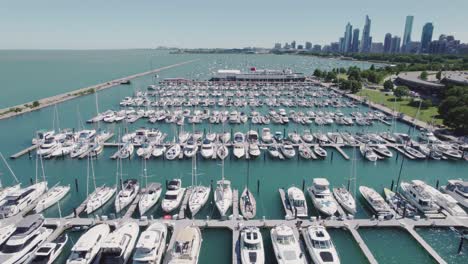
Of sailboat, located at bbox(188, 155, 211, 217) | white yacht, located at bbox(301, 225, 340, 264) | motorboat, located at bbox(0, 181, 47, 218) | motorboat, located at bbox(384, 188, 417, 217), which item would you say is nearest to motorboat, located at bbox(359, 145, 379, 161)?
motorboat, located at bbox(384, 188, 417, 217)

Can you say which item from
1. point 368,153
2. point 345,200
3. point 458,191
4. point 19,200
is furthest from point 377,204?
point 19,200

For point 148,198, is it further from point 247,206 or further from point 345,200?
point 345,200

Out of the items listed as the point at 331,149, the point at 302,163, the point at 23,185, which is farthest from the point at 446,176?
the point at 23,185

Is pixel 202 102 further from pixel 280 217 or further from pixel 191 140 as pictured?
pixel 280 217

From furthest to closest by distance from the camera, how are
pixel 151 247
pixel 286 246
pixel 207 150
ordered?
pixel 207 150
pixel 286 246
pixel 151 247

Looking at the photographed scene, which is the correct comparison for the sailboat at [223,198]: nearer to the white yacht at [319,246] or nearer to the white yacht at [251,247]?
the white yacht at [251,247]

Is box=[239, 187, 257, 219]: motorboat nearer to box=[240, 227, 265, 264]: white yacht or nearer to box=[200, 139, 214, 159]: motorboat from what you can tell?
box=[240, 227, 265, 264]: white yacht
